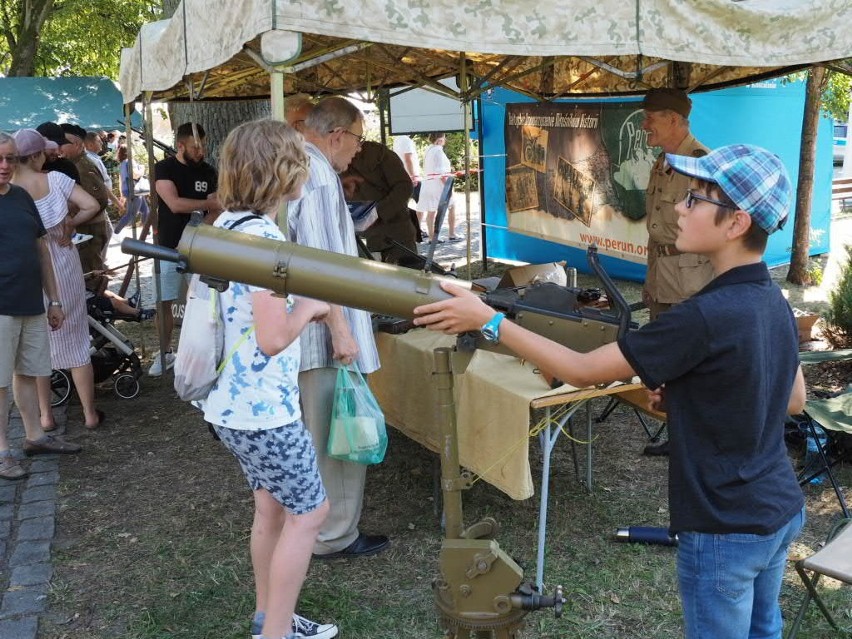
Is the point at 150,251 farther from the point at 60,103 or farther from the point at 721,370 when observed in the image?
the point at 60,103

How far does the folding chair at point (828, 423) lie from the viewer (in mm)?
3875

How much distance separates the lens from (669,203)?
457 cm

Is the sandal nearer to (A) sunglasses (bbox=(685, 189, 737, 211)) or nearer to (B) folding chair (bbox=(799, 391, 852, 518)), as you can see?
(B) folding chair (bbox=(799, 391, 852, 518))

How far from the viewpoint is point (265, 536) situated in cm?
281

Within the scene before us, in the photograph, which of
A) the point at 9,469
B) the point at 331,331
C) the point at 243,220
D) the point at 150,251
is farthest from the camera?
the point at 9,469

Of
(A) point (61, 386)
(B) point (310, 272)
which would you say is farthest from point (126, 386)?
(B) point (310, 272)

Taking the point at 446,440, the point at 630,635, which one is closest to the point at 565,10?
the point at 446,440

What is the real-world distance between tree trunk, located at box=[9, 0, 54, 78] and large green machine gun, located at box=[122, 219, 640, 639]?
14.0 metres

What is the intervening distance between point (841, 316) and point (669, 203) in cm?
270

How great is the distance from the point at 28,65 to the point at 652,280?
13.4m

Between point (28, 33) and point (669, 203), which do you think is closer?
point (669, 203)

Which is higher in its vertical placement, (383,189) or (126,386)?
(383,189)

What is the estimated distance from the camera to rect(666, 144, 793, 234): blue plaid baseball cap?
1.68 meters

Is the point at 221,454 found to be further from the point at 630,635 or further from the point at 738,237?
the point at 738,237
